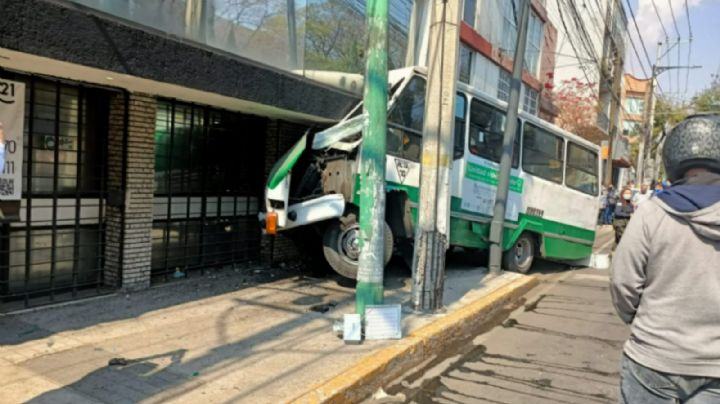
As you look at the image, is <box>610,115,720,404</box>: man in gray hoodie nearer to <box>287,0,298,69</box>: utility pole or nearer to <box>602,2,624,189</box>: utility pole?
<box>287,0,298,69</box>: utility pole

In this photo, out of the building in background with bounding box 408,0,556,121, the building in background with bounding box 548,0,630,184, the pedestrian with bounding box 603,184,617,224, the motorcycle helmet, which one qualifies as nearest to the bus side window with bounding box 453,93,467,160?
the building in background with bounding box 408,0,556,121

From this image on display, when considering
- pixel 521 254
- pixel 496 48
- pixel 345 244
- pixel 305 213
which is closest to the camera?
pixel 305 213

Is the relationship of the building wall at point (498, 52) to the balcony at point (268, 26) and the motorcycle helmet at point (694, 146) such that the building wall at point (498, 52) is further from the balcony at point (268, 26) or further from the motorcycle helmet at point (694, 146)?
the motorcycle helmet at point (694, 146)

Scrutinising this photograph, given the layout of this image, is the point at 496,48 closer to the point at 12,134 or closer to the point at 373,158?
the point at 373,158

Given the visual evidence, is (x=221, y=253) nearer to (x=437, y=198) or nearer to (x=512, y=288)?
(x=437, y=198)

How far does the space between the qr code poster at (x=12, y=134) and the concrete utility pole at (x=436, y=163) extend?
426cm

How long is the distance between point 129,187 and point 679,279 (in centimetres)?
606

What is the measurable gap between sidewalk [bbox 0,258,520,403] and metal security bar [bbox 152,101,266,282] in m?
0.73

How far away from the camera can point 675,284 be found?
7.02 ft

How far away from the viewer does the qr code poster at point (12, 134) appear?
17.5ft

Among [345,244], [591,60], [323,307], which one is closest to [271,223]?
[345,244]

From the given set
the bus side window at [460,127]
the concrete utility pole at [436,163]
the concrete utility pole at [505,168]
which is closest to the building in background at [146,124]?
the bus side window at [460,127]

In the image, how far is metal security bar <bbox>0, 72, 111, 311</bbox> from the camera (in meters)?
5.87

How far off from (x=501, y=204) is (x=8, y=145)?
266 inches
